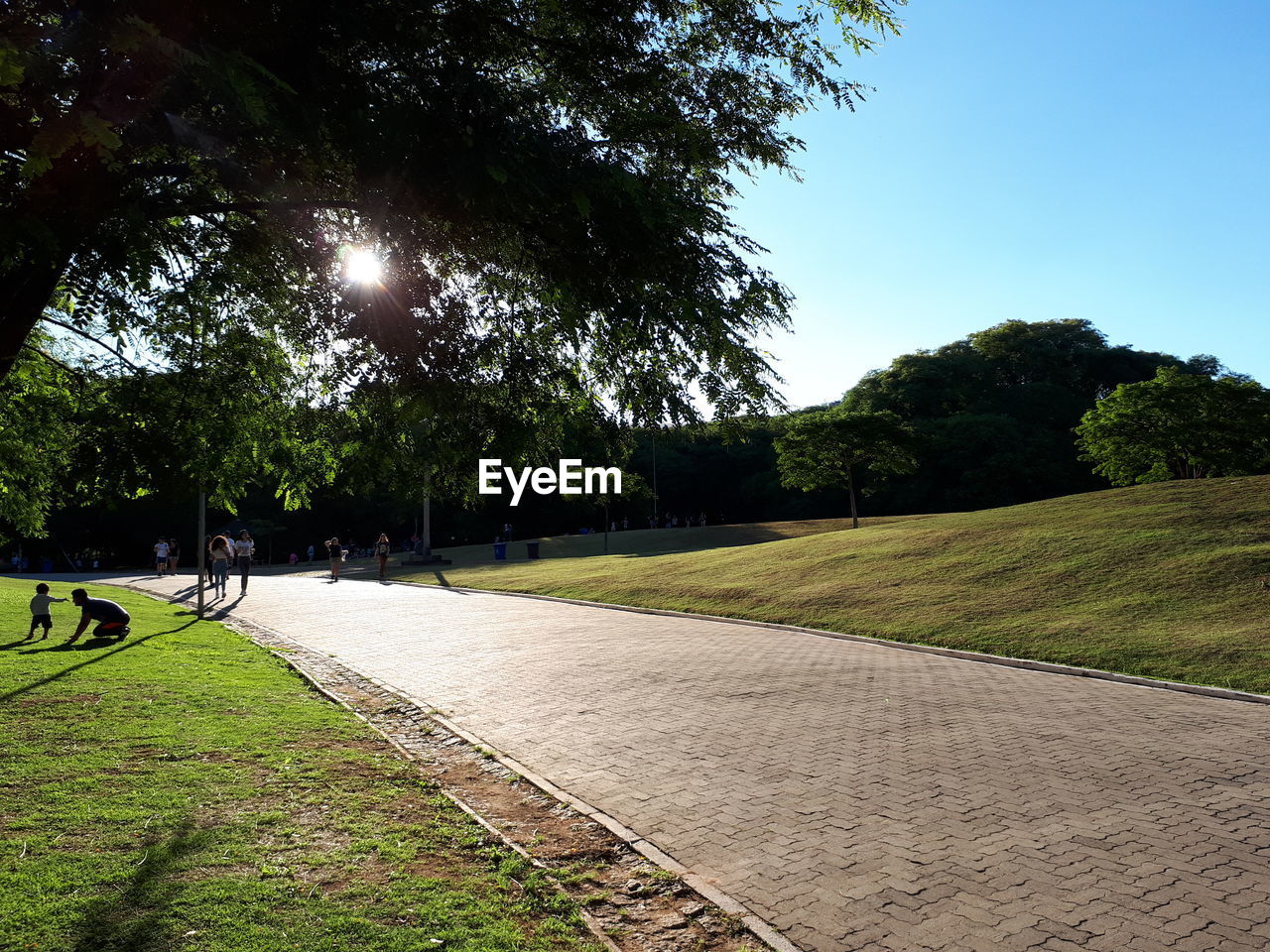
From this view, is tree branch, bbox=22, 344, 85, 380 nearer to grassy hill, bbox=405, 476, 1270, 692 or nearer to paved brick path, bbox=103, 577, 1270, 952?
paved brick path, bbox=103, 577, 1270, 952

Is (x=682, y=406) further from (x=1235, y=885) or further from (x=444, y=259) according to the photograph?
(x=1235, y=885)

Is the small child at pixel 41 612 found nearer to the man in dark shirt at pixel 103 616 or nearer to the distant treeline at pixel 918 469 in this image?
the man in dark shirt at pixel 103 616

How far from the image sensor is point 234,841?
16.1ft

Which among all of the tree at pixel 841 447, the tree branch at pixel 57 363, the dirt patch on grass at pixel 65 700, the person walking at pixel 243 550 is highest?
the tree at pixel 841 447

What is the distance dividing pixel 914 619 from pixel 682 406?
11.5m

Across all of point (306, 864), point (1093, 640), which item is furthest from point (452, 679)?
point (1093, 640)

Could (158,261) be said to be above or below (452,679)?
above

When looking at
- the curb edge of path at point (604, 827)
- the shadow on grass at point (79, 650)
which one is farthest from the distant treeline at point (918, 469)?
the curb edge of path at point (604, 827)

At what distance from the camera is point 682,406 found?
568 cm

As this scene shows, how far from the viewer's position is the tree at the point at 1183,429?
40125 millimetres

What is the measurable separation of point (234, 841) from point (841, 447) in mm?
36938

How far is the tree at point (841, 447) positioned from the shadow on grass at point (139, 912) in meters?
35.3

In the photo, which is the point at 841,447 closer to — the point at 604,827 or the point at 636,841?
the point at 604,827

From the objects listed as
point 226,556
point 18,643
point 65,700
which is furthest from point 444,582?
point 65,700
